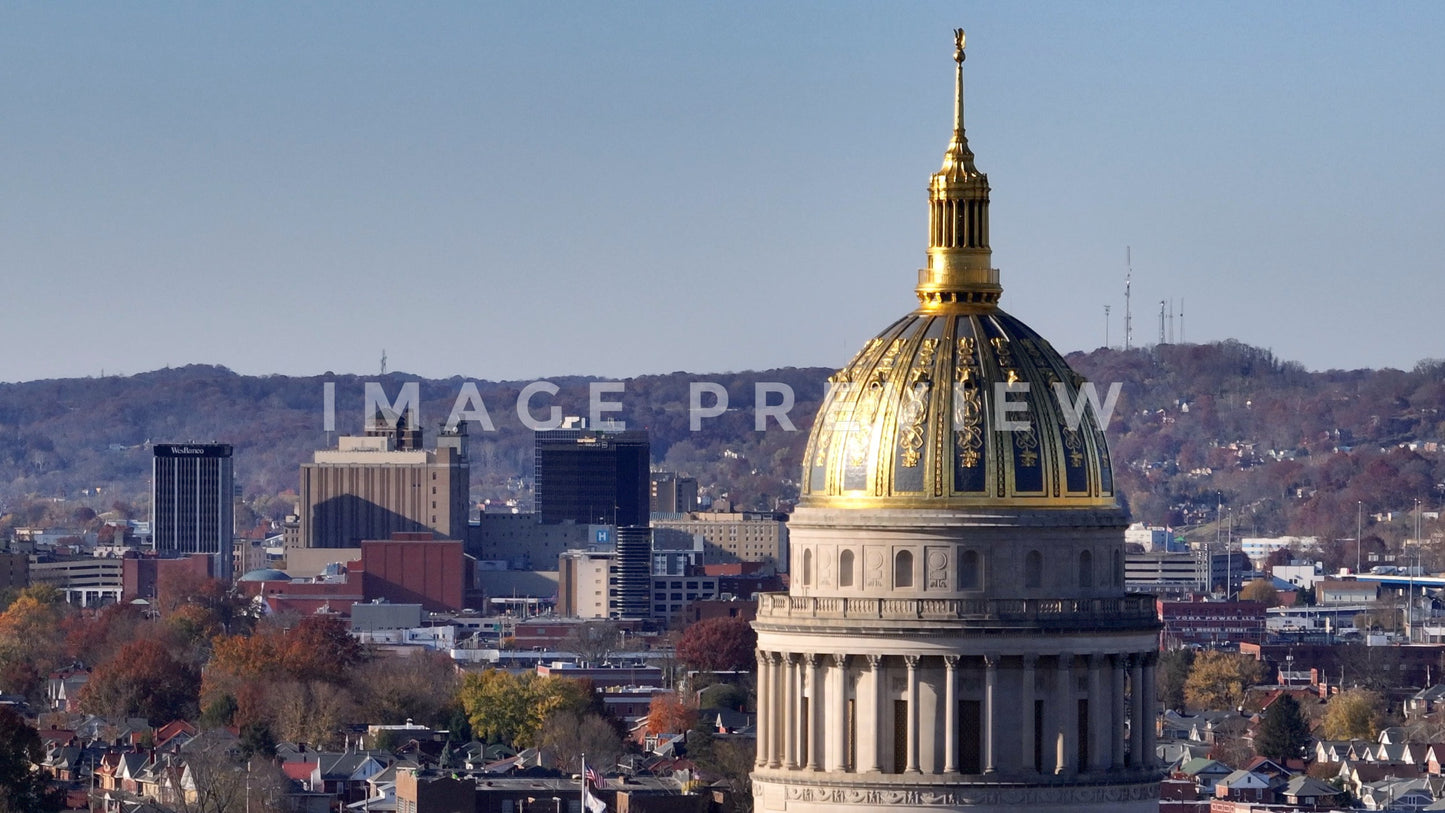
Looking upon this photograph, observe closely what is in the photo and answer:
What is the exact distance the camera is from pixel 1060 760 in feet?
261

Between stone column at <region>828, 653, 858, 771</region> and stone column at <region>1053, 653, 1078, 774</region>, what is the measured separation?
132 inches

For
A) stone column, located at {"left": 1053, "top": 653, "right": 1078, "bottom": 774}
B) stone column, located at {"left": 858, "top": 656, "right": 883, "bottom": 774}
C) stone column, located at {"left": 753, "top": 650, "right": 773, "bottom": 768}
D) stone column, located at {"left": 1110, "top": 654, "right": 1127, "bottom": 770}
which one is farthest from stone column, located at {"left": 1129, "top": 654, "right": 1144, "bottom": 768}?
stone column, located at {"left": 753, "top": 650, "right": 773, "bottom": 768}

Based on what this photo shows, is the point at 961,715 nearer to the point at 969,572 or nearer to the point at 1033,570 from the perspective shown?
the point at 969,572

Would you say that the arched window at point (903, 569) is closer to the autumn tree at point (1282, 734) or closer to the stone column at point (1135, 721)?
the stone column at point (1135, 721)

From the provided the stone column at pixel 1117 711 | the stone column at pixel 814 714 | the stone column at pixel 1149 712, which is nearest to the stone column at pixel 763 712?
the stone column at pixel 814 714

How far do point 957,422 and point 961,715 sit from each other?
4820 millimetres

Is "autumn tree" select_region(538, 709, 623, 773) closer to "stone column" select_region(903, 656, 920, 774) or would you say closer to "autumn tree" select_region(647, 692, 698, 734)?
"autumn tree" select_region(647, 692, 698, 734)

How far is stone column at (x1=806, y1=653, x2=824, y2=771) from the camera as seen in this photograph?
8025cm

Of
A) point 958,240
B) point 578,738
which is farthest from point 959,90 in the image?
point 578,738

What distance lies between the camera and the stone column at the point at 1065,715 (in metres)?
79.7

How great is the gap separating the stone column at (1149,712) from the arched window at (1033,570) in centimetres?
275

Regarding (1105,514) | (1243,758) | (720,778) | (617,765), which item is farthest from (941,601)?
(1243,758)

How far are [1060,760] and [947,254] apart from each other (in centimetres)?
898

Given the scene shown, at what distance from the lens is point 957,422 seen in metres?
79.5
